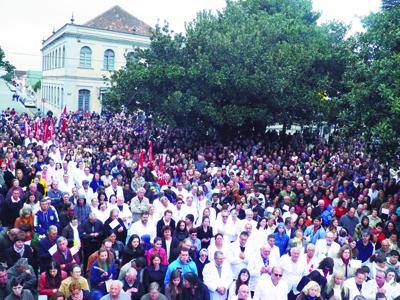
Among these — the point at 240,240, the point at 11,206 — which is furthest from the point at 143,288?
the point at 11,206

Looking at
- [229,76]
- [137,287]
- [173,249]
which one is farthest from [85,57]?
[137,287]

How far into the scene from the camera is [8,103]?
58188 mm

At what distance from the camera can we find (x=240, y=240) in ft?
27.5

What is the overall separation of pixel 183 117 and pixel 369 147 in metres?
9.57

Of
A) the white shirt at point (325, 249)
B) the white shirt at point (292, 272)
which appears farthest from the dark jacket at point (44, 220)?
the white shirt at point (325, 249)

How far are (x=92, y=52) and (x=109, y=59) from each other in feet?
6.09

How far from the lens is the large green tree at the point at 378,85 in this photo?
13.0 meters

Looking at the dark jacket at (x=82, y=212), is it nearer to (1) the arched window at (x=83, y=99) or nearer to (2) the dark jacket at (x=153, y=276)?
(2) the dark jacket at (x=153, y=276)

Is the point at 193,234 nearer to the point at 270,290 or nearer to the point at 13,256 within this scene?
the point at 270,290

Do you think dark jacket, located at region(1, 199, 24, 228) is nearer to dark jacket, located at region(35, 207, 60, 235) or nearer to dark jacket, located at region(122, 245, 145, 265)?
dark jacket, located at region(35, 207, 60, 235)

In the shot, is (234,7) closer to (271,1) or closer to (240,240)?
(271,1)

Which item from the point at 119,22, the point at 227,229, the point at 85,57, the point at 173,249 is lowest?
the point at 173,249

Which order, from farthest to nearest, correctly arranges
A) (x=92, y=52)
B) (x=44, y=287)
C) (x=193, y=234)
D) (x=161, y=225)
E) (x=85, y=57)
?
(x=85, y=57) < (x=92, y=52) < (x=161, y=225) < (x=193, y=234) < (x=44, y=287)

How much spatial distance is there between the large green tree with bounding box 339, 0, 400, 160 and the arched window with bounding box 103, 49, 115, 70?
31.6 meters
